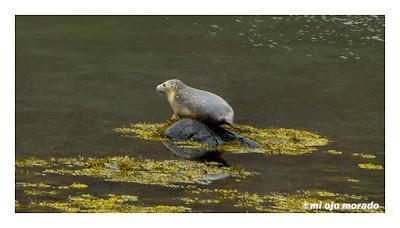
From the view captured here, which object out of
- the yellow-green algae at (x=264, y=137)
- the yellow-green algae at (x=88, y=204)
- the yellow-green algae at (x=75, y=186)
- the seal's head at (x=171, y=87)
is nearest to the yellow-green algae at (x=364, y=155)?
the yellow-green algae at (x=264, y=137)

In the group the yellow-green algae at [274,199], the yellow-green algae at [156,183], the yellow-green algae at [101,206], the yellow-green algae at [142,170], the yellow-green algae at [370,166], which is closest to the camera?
the yellow-green algae at [101,206]

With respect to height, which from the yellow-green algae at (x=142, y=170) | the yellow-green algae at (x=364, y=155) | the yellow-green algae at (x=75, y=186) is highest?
the yellow-green algae at (x=364, y=155)

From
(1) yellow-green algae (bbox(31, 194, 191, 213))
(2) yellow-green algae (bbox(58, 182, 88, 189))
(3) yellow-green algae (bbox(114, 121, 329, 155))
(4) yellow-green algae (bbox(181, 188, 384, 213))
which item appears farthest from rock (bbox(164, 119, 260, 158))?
(1) yellow-green algae (bbox(31, 194, 191, 213))

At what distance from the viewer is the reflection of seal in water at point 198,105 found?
22344mm

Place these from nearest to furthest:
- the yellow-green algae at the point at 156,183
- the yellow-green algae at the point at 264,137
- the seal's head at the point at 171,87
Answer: the yellow-green algae at the point at 156,183 < the yellow-green algae at the point at 264,137 < the seal's head at the point at 171,87

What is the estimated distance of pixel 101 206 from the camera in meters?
17.2

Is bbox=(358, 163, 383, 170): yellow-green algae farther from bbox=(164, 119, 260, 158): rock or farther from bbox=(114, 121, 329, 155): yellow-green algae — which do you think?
bbox=(164, 119, 260, 158): rock

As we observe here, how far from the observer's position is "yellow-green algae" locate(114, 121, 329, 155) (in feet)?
71.8

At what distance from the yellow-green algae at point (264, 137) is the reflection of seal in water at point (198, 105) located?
2.02 feet

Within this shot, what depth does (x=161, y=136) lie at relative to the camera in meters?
22.6

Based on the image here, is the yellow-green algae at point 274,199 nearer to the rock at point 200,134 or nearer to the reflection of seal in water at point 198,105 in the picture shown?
the rock at point 200,134

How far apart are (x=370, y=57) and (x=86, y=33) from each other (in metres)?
13.4

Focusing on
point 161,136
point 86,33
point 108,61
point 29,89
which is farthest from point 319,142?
point 86,33

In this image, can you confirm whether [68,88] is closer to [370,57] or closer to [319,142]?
[319,142]
